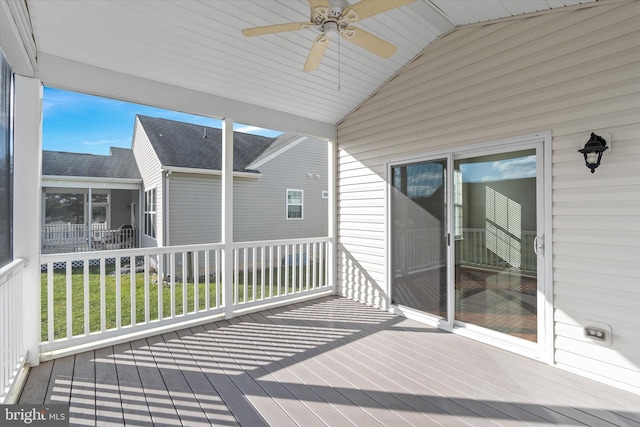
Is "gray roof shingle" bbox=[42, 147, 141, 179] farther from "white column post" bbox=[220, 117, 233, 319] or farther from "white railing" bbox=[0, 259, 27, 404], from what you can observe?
"white railing" bbox=[0, 259, 27, 404]

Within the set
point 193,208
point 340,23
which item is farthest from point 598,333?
point 193,208

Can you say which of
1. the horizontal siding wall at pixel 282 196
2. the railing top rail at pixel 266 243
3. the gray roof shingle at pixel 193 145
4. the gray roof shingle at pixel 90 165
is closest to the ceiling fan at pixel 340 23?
the railing top rail at pixel 266 243

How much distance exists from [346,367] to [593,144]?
2773 mm

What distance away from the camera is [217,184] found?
8125 millimetres

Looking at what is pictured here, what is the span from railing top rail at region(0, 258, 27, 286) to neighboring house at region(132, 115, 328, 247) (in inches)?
187

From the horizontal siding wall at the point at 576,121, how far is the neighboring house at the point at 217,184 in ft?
19.0

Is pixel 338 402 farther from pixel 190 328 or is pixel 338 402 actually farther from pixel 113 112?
pixel 113 112

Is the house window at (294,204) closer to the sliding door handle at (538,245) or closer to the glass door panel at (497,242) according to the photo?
the glass door panel at (497,242)

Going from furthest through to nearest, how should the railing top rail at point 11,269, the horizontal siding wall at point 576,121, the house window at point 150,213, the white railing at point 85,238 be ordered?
the house window at point 150,213 → the white railing at point 85,238 → the horizontal siding wall at point 576,121 → the railing top rail at point 11,269

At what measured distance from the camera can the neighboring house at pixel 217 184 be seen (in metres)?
7.55

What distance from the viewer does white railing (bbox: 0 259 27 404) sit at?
210 cm

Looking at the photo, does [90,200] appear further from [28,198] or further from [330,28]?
[330,28]

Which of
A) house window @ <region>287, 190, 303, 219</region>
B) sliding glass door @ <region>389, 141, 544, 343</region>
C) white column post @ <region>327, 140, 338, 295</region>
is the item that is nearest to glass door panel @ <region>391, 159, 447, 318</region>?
sliding glass door @ <region>389, 141, 544, 343</region>

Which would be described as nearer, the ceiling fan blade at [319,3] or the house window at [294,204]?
the ceiling fan blade at [319,3]
